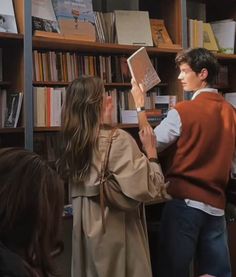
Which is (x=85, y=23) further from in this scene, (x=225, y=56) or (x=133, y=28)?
(x=225, y=56)

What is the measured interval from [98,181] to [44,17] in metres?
0.97

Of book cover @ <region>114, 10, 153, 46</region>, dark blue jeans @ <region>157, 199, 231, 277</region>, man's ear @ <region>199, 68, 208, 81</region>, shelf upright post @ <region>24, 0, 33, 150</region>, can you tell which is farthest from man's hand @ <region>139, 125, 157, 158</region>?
book cover @ <region>114, 10, 153, 46</region>

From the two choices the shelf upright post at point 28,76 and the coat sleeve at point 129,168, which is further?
the shelf upright post at point 28,76

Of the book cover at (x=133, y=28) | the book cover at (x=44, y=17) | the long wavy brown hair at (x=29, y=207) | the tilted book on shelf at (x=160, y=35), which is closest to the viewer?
the long wavy brown hair at (x=29, y=207)

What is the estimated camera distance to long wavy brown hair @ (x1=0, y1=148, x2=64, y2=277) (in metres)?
1.09

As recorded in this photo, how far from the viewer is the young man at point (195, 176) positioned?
2.38m

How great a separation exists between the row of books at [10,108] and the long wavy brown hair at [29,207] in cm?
128

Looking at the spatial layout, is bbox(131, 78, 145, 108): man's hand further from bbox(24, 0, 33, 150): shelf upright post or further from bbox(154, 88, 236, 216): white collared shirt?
bbox(24, 0, 33, 150): shelf upright post

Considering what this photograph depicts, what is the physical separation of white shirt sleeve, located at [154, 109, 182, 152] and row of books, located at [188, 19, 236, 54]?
40.6 inches

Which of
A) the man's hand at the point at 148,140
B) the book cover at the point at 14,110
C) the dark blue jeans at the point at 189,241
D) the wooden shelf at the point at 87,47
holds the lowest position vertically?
the dark blue jeans at the point at 189,241

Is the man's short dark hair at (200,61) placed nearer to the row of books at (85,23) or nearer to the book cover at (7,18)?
the row of books at (85,23)

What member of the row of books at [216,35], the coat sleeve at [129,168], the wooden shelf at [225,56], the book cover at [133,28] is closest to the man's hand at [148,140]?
the coat sleeve at [129,168]

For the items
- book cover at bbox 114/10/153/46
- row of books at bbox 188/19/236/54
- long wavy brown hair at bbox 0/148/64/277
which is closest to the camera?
long wavy brown hair at bbox 0/148/64/277

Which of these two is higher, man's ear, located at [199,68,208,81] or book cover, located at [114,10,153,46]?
book cover, located at [114,10,153,46]
